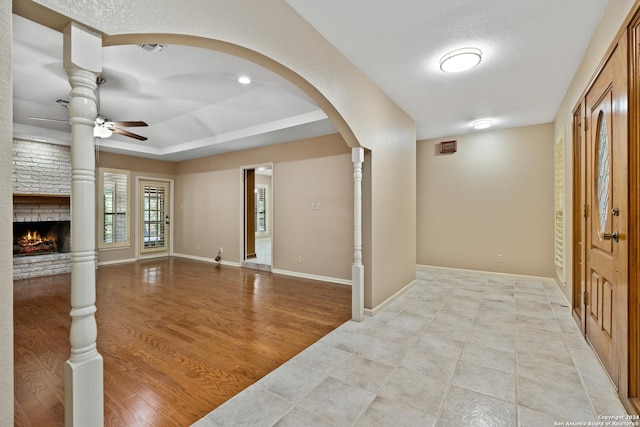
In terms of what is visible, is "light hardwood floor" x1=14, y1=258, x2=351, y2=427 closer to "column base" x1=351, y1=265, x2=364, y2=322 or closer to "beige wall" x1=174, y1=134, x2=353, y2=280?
"column base" x1=351, y1=265, x2=364, y2=322

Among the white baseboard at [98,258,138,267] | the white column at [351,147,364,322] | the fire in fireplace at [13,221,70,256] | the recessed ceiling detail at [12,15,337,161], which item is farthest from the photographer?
the white baseboard at [98,258,138,267]

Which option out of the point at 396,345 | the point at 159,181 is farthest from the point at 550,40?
the point at 159,181

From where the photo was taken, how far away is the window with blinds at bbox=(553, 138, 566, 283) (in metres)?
3.82

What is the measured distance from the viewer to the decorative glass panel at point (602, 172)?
211 cm

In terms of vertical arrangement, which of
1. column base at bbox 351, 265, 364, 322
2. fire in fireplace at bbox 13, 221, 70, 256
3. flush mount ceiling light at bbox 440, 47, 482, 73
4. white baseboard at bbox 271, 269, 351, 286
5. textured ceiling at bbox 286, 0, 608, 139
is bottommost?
white baseboard at bbox 271, 269, 351, 286

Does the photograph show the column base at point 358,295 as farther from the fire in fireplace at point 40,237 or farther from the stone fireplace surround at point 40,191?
the fire in fireplace at point 40,237

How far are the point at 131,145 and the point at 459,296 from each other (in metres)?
6.89

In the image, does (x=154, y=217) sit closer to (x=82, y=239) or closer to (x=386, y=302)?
(x=386, y=302)

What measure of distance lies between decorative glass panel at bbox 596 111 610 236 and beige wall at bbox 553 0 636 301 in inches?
18.9

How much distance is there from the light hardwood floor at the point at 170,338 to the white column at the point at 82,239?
0.71m

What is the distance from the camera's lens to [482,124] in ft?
14.9

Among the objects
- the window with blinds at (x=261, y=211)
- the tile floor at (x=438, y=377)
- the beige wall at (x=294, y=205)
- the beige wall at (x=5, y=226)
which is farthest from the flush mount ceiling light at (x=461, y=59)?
the window with blinds at (x=261, y=211)

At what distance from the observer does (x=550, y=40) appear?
2.42 m

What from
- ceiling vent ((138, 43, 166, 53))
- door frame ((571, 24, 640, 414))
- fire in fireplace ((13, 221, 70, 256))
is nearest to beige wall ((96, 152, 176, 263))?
fire in fireplace ((13, 221, 70, 256))
